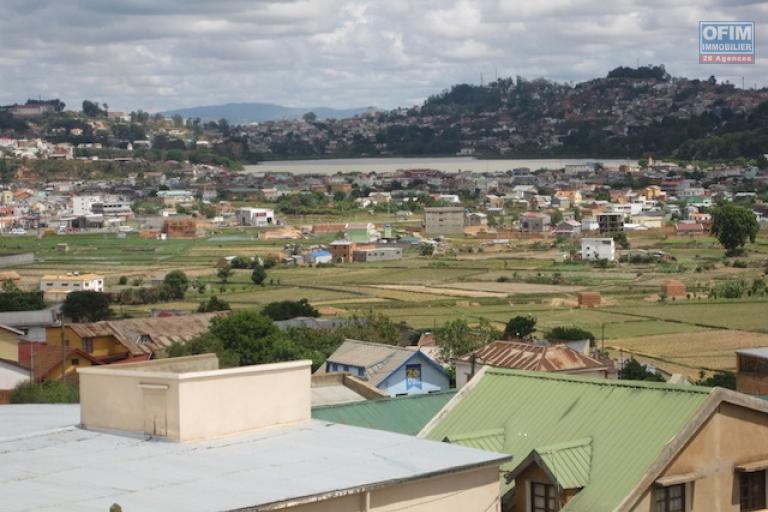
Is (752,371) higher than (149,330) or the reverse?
higher

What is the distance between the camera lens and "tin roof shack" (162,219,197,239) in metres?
86.1

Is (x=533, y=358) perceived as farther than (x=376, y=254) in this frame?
No

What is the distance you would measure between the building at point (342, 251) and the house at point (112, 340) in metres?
28.7

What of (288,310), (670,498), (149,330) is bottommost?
(288,310)

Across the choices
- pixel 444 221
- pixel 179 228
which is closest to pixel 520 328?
pixel 444 221

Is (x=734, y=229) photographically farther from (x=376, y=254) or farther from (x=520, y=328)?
(x=520, y=328)

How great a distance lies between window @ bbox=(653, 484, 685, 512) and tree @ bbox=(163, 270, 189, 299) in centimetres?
4119

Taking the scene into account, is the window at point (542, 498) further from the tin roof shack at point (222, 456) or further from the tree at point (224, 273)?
the tree at point (224, 273)

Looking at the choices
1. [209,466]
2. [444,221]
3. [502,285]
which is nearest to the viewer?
[209,466]

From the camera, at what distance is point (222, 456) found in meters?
7.81

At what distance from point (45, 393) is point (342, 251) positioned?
45182 millimetres

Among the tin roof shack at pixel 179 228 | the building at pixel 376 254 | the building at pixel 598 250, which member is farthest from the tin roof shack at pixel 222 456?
the tin roof shack at pixel 179 228

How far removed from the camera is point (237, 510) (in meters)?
6.69

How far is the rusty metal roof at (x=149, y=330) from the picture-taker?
31828mm
